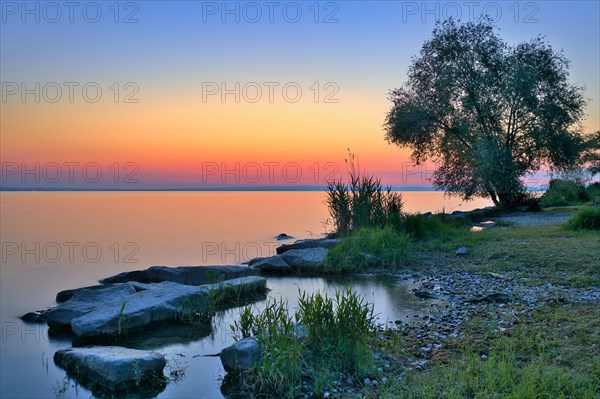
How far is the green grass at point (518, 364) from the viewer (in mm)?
3930

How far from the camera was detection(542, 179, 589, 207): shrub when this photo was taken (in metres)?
29.0

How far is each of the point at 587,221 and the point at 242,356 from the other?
13.0m

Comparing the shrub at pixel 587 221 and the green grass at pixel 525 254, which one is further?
the shrub at pixel 587 221

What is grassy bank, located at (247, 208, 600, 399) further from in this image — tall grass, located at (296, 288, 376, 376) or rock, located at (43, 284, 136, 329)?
rock, located at (43, 284, 136, 329)

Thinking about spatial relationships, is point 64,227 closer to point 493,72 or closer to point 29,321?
point 29,321

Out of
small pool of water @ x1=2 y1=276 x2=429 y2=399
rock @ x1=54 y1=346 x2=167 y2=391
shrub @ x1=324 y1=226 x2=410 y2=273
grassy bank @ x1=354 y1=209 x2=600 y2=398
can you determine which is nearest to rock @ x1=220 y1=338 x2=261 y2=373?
small pool of water @ x1=2 y1=276 x2=429 y2=399

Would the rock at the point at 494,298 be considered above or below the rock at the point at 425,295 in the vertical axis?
above

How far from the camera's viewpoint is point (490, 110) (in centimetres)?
2339

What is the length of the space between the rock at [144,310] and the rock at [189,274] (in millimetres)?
1289

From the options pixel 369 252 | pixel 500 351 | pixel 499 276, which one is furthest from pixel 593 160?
pixel 500 351

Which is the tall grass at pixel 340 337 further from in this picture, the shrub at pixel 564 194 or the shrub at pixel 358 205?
the shrub at pixel 564 194

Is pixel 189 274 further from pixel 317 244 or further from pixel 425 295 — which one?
pixel 425 295

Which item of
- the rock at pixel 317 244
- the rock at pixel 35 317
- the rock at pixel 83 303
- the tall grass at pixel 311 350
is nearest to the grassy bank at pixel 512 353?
the tall grass at pixel 311 350

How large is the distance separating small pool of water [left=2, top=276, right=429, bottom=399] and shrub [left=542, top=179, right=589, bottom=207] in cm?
2432
